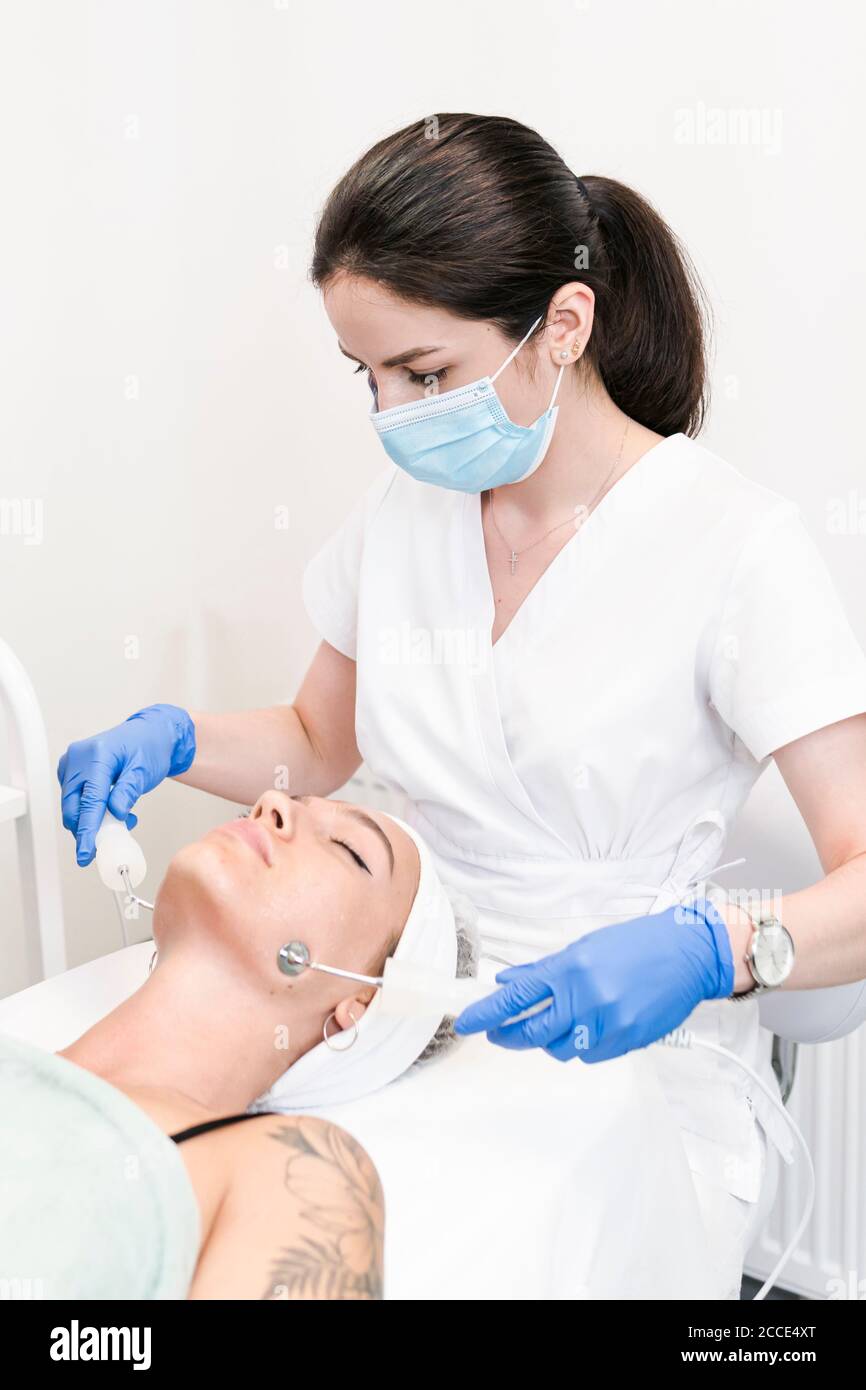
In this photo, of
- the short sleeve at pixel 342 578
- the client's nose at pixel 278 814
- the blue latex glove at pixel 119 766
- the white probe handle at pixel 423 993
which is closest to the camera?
the white probe handle at pixel 423 993

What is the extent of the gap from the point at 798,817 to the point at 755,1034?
0.90 feet

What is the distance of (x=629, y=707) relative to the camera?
137 cm

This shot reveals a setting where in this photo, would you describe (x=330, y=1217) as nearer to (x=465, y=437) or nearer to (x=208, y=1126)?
(x=208, y=1126)

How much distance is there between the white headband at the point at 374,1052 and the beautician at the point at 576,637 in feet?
0.51

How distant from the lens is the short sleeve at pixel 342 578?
1656 millimetres

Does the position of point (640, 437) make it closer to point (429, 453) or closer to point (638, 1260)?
point (429, 453)

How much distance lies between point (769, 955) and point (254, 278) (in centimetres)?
143

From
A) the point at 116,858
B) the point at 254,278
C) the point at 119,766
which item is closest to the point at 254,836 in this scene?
the point at 116,858

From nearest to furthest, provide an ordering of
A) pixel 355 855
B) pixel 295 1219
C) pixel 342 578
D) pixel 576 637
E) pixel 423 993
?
pixel 295 1219, pixel 423 993, pixel 355 855, pixel 576 637, pixel 342 578

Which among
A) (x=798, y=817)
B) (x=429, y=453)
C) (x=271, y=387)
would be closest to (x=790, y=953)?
(x=798, y=817)

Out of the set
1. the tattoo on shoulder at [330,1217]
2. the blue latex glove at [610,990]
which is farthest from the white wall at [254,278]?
the tattoo on shoulder at [330,1217]

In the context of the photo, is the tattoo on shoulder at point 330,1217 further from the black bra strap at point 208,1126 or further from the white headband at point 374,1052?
the white headband at point 374,1052

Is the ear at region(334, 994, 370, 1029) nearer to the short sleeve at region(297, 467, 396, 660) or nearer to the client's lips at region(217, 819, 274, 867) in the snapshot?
the client's lips at region(217, 819, 274, 867)

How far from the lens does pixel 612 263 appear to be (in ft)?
4.67
